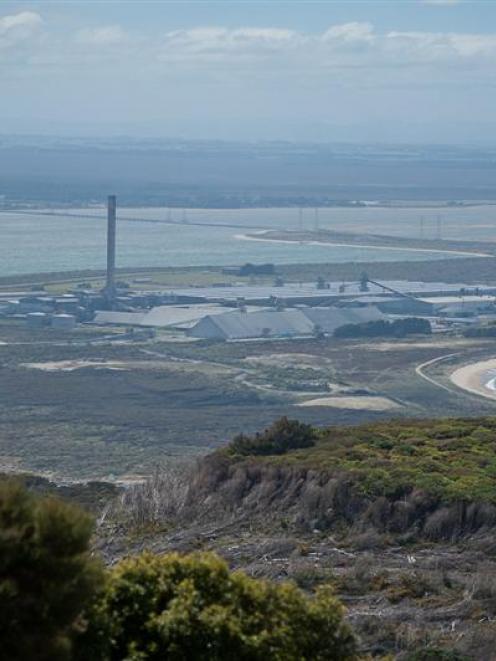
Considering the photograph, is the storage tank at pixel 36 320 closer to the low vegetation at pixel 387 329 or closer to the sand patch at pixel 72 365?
the sand patch at pixel 72 365

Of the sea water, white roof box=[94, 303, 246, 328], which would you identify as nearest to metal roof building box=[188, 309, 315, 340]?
white roof box=[94, 303, 246, 328]

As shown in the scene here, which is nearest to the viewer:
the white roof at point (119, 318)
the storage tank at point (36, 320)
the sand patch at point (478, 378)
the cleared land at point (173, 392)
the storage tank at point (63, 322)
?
the cleared land at point (173, 392)

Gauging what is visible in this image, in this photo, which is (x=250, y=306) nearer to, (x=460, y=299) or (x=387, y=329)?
(x=387, y=329)

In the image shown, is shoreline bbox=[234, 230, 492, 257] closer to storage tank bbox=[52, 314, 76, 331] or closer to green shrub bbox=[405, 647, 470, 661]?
storage tank bbox=[52, 314, 76, 331]

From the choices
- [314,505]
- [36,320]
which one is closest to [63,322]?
[36,320]

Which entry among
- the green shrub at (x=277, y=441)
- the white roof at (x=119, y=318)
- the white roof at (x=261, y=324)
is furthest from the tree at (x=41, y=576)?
the white roof at (x=119, y=318)

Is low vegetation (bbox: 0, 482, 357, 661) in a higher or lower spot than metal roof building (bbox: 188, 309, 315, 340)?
higher
